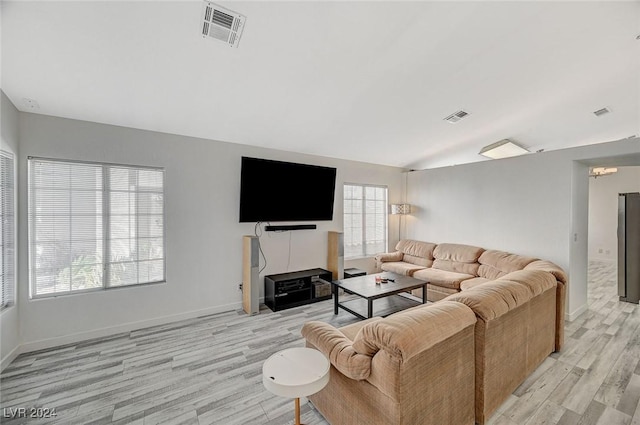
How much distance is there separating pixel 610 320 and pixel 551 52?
12.1 ft

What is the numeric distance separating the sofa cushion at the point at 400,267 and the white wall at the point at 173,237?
68.7 inches

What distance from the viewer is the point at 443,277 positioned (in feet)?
14.3

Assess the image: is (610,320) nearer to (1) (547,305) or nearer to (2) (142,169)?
(1) (547,305)

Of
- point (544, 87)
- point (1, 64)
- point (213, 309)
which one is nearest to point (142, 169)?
point (1, 64)

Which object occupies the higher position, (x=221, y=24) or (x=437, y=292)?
(x=221, y=24)

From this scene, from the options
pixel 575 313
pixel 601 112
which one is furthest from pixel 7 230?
pixel 601 112

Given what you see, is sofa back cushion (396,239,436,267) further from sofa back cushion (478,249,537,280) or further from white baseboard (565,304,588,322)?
white baseboard (565,304,588,322)

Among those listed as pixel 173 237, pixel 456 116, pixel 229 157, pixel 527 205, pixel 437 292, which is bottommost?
pixel 437 292

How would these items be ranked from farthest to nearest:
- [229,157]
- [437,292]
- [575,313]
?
1. [437,292]
2. [229,157]
3. [575,313]

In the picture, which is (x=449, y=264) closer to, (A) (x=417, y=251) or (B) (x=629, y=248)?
(A) (x=417, y=251)

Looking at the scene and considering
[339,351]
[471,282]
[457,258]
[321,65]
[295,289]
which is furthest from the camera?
[457,258]

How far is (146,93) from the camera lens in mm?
2783

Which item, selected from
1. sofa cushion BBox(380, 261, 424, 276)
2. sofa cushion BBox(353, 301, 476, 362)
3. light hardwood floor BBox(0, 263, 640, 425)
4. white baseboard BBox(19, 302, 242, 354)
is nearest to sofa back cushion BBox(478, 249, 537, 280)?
light hardwood floor BBox(0, 263, 640, 425)

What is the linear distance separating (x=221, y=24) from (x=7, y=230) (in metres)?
2.95
